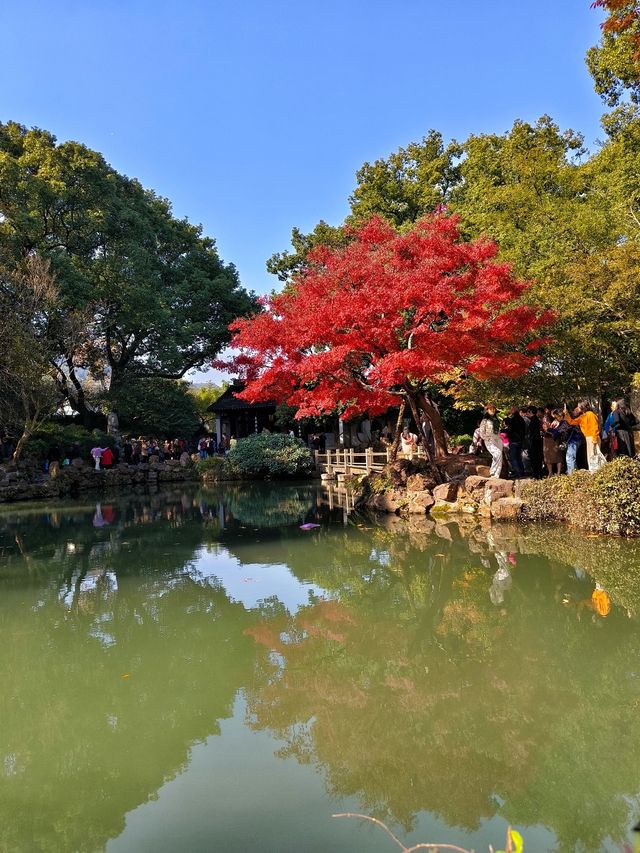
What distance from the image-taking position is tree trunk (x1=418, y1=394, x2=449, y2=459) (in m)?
11.2

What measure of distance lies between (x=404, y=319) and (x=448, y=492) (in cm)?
315

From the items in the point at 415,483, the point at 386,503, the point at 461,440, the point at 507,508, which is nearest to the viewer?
the point at 507,508

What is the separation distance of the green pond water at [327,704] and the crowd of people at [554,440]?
2.37 metres

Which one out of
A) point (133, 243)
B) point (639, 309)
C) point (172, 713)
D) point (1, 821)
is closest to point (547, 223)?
point (639, 309)

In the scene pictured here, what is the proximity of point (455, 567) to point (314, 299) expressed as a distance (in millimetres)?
5771

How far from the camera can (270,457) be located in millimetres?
20562

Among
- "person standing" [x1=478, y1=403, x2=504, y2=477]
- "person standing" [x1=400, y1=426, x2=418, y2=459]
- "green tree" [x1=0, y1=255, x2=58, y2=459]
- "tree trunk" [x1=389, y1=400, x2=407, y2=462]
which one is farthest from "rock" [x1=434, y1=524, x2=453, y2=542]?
"green tree" [x1=0, y1=255, x2=58, y2=459]

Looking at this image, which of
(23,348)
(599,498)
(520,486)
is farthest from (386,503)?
(23,348)

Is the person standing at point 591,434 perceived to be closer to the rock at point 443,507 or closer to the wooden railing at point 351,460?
the rock at point 443,507

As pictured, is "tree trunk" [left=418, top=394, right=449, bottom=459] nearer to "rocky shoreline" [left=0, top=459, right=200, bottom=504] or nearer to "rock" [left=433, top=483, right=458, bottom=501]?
"rock" [left=433, top=483, right=458, bottom=501]

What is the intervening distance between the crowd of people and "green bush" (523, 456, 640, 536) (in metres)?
0.50

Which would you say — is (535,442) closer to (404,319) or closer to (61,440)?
(404,319)

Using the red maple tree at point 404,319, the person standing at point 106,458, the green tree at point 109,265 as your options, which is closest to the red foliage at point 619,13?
the red maple tree at point 404,319

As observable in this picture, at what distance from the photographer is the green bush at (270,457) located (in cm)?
2058
